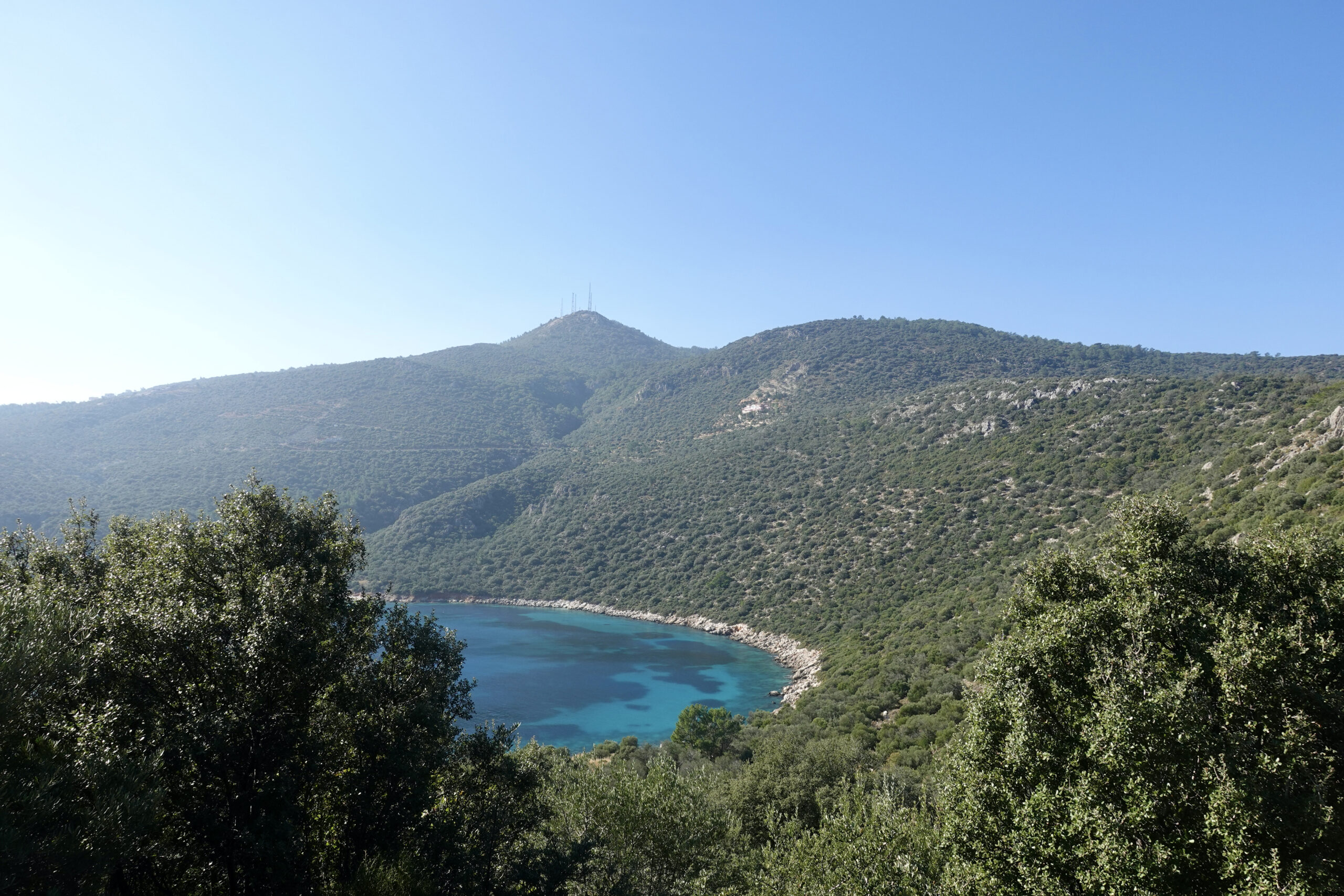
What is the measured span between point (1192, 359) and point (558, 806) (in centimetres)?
12309

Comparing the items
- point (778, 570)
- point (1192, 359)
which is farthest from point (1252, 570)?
point (1192, 359)

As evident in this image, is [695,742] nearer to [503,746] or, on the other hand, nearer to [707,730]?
[707,730]

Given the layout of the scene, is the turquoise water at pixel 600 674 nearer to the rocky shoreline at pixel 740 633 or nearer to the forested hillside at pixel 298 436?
the rocky shoreline at pixel 740 633

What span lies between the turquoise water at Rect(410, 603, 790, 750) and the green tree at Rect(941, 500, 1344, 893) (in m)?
36.9

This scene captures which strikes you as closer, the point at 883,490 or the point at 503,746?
the point at 503,746

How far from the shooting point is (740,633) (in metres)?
64.1

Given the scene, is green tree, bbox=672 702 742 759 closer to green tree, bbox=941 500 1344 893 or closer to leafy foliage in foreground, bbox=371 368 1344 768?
leafy foliage in foreground, bbox=371 368 1344 768

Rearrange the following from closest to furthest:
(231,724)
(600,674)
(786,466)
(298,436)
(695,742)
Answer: (231,724) < (695,742) < (600,674) < (786,466) < (298,436)

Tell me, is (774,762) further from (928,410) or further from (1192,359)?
(1192,359)

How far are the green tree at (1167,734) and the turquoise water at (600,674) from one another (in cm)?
3695

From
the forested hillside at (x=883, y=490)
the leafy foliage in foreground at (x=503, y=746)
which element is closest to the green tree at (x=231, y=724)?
the leafy foliage in foreground at (x=503, y=746)

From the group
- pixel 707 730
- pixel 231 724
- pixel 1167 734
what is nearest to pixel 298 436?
pixel 707 730

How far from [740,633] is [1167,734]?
57.7 meters

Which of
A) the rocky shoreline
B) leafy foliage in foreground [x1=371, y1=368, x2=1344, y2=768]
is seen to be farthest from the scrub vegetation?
the rocky shoreline
